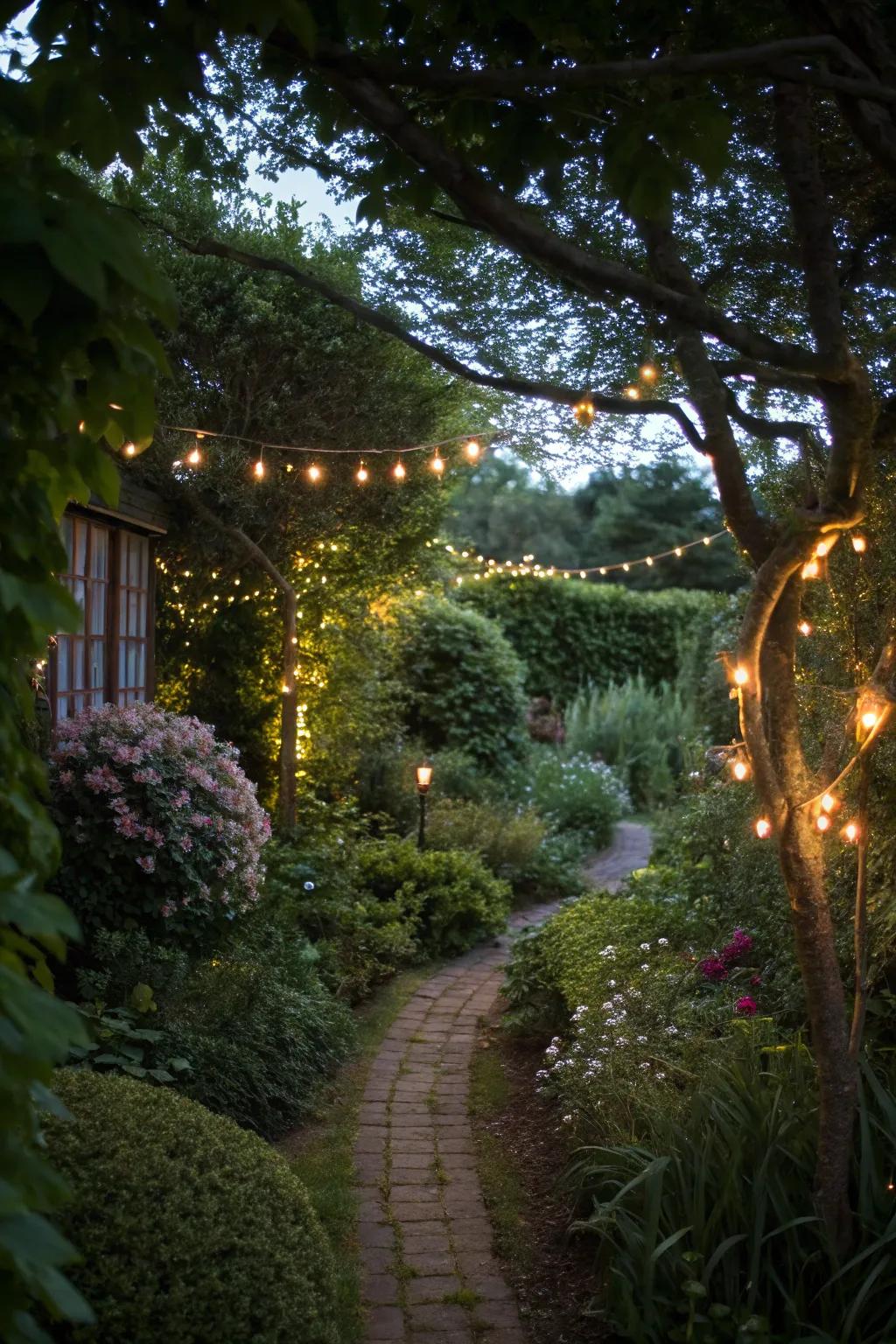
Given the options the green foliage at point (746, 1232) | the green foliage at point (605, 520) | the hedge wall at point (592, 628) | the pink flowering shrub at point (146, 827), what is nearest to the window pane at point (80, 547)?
the pink flowering shrub at point (146, 827)

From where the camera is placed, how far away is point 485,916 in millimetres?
8305

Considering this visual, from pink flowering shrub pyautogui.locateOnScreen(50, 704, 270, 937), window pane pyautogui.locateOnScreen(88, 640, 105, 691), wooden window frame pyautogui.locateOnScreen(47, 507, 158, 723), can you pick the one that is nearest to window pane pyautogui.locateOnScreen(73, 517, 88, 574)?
wooden window frame pyautogui.locateOnScreen(47, 507, 158, 723)

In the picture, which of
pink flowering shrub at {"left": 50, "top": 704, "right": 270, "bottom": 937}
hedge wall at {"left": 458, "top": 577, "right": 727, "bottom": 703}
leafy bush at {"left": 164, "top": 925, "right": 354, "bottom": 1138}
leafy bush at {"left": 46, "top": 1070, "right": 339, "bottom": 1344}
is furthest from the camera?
hedge wall at {"left": 458, "top": 577, "right": 727, "bottom": 703}

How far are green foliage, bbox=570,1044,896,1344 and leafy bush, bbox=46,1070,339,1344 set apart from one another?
89 cm

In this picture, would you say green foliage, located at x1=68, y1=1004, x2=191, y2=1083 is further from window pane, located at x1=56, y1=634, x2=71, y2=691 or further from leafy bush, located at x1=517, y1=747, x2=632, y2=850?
leafy bush, located at x1=517, y1=747, x2=632, y2=850

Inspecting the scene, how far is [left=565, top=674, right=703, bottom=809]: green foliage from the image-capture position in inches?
547

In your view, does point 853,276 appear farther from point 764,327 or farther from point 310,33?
point 310,33

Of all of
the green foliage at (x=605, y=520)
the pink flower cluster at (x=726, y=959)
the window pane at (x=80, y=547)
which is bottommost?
the pink flower cluster at (x=726, y=959)

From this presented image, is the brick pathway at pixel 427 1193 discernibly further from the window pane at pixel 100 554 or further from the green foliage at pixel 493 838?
the window pane at pixel 100 554

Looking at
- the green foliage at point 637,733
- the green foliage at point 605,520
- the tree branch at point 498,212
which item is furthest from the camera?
the green foliage at point 605,520

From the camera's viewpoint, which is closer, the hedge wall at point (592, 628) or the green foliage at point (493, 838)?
the green foliage at point (493, 838)

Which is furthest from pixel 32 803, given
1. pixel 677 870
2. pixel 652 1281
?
pixel 677 870

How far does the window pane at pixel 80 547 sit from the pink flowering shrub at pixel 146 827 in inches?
39.0

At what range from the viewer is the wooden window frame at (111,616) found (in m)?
6.45
